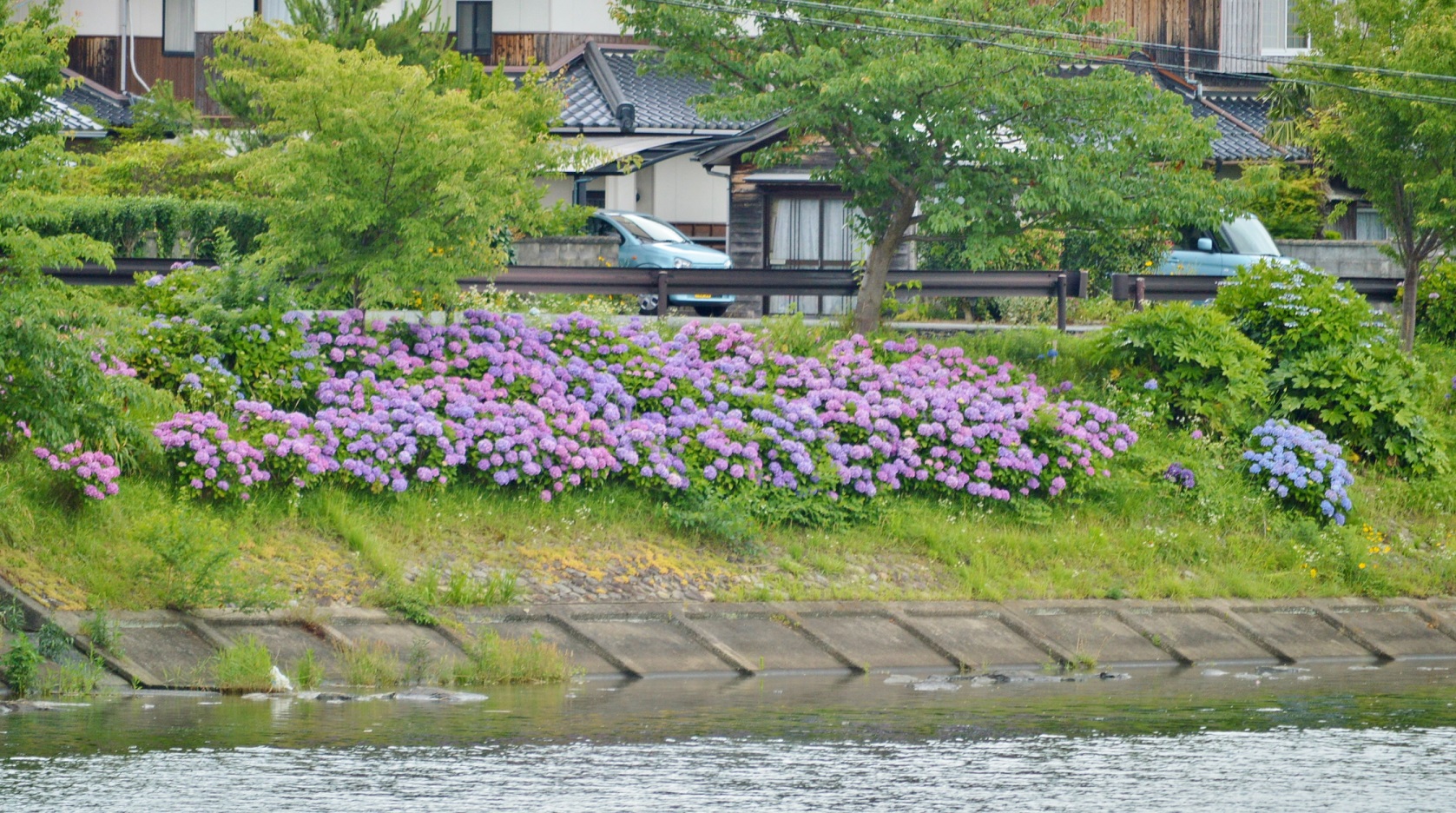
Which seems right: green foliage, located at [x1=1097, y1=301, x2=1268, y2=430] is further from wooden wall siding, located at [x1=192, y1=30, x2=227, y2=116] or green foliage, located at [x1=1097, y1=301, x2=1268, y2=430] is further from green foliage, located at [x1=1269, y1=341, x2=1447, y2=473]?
wooden wall siding, located at [x1=192, y1=30, x2=227, y2=116]

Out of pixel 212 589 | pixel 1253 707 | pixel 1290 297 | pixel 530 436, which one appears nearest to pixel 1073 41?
pixel 1290 297

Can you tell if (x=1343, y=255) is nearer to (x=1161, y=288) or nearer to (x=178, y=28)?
(x=1161, y=288)

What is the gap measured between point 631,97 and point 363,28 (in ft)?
24.9

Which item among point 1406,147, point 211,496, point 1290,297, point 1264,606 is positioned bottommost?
point 1264,606

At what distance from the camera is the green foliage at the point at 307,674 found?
11.9m

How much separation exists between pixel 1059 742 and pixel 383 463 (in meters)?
6.54

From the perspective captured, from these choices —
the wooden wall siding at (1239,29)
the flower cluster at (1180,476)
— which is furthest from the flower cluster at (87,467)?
the wooden wall siding at (1239,29)

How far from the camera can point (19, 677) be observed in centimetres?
1123

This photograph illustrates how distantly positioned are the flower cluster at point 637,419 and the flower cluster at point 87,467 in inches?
25.8

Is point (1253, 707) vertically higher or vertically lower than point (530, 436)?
lower

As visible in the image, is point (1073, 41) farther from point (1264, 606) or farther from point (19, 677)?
point (19, 677)

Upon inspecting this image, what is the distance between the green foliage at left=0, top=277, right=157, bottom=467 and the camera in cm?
1188

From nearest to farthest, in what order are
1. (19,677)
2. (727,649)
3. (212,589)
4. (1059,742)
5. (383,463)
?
1. (1059,742)
2. (19,677)
3. (212,589)
4. (727,649)
5. (383,463)

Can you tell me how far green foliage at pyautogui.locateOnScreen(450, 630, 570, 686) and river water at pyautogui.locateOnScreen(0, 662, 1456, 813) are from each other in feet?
0.95
